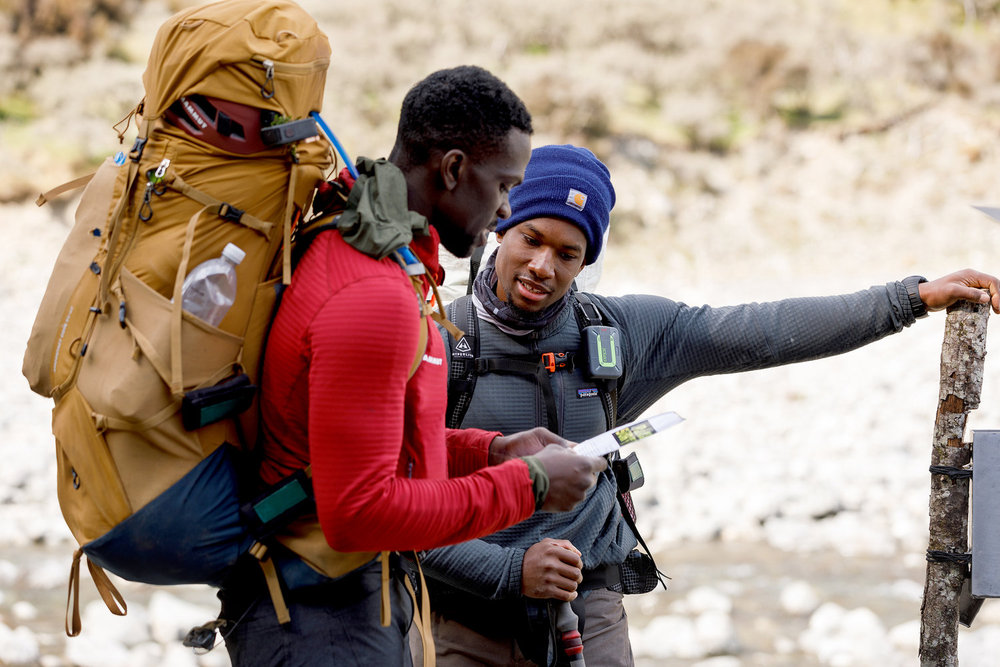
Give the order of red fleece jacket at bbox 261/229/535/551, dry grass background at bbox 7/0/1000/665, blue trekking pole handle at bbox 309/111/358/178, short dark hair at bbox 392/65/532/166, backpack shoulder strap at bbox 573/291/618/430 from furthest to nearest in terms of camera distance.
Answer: dry grass background at bbox 7/0/1000/665, backpack shoulder strap at bbox 573/291/618/430, short dark hair at bbox 392/65/532/166, blue trekking pole handle at bbox 309/111/358/178, red fleece jacket at bbox 261/229/535/551

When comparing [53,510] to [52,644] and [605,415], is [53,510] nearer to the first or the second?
[52,644]

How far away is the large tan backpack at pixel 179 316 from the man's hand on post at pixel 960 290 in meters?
1.67

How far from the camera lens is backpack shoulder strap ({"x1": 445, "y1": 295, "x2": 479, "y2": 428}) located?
8.13ft

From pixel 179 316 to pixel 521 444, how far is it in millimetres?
742

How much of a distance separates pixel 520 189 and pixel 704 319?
0.57 meters

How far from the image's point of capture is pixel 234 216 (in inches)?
64.9

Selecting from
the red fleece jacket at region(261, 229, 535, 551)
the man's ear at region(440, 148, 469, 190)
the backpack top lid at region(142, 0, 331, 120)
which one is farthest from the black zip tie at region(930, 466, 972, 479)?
the backpack top lid at region(142, 0, 331, 120)

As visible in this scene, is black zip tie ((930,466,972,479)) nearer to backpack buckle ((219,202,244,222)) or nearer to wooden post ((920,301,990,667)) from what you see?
wooden post ((920,301,990,667))

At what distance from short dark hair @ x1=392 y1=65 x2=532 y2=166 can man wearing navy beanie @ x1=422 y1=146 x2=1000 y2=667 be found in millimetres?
744

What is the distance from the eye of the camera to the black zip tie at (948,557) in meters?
2.76

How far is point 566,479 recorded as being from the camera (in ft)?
5.83

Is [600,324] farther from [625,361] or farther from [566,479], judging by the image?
[566,479]

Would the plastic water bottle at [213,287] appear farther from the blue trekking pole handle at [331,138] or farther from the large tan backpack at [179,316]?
the blue trekking pole handle at [331,138]

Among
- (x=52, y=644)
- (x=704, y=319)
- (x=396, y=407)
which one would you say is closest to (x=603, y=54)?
(x=52, y=644)
